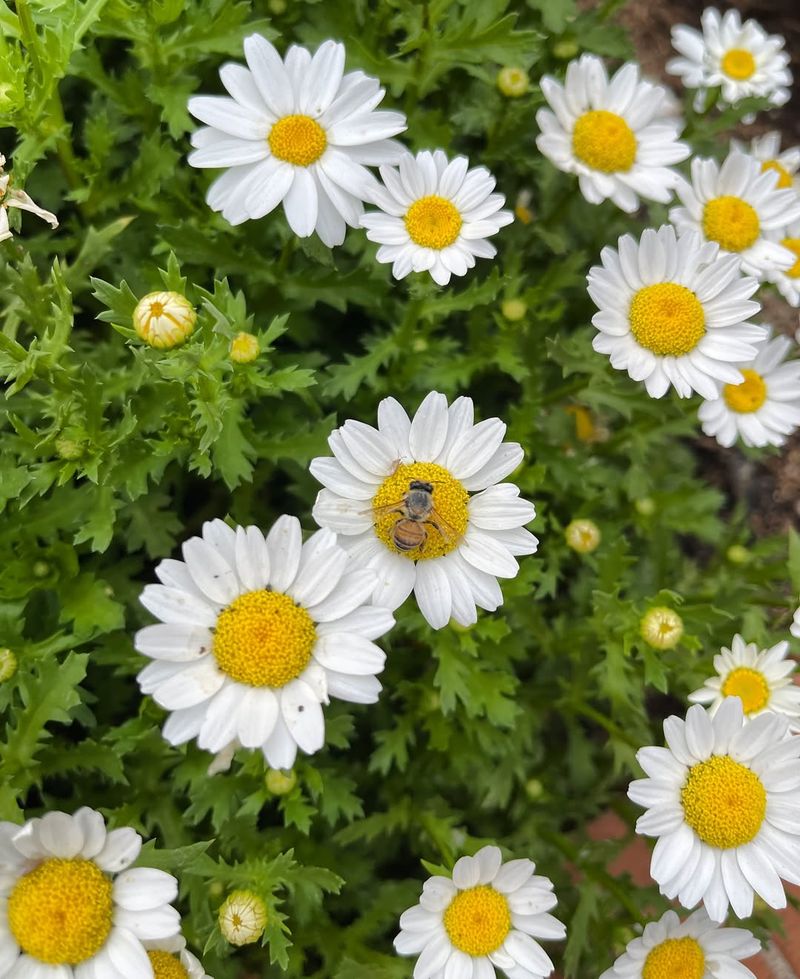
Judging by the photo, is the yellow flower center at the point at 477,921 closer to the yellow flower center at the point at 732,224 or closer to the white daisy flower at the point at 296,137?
the white daisy flower at the point at 296,137

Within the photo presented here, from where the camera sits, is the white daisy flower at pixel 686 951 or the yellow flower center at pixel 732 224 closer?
the white daisy flower at pixel 686 951

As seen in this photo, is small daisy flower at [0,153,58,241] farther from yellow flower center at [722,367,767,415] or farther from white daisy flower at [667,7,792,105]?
white daisy flower at [667,7,792,105]

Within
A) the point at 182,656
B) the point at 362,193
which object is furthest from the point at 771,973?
the point at 362,193

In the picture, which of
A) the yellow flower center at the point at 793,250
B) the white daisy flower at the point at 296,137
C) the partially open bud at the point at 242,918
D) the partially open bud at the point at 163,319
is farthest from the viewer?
the yellow flower center at the point at 793,250

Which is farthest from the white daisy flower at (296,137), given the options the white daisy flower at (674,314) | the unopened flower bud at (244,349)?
the white daisy flower at (674,314)

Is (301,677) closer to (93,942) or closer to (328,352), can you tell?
(93,942)

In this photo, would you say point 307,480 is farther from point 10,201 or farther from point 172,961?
point 172,961

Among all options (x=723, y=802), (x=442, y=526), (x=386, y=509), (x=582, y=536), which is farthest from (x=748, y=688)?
(x=386, y=509)
